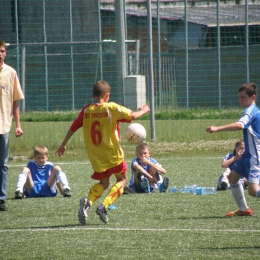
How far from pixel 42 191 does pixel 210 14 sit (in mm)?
19746

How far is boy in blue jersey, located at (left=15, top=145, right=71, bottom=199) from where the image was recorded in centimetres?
974

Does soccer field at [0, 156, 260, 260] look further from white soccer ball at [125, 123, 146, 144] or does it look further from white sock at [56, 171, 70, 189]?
white soccer ball at [125, 123, 146, 144]

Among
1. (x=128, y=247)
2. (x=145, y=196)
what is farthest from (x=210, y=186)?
(x=128, y=247)

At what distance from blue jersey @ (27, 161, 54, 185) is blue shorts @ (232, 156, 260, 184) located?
9.99 feet

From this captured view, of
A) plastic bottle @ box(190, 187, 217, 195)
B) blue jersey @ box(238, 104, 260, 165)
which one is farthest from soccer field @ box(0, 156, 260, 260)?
blue jersey @ box(238, 104, 260, 165)

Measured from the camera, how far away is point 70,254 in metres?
6.14

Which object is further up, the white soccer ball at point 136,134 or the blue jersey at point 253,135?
the blue jersey at point 253,135

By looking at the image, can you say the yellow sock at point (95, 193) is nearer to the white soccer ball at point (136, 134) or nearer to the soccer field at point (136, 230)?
the soccer field at point (136, 230)

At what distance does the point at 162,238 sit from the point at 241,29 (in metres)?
19.9

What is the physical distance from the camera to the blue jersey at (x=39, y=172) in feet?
32.7

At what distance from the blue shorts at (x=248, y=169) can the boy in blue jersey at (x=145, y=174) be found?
2.31 m

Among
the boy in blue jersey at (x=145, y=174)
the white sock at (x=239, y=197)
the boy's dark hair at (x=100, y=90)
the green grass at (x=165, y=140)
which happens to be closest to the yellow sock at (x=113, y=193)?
the boy's dark hair at (x=100, y=90)

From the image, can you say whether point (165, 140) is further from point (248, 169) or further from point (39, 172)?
point (248, 169)

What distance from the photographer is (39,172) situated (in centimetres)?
998
